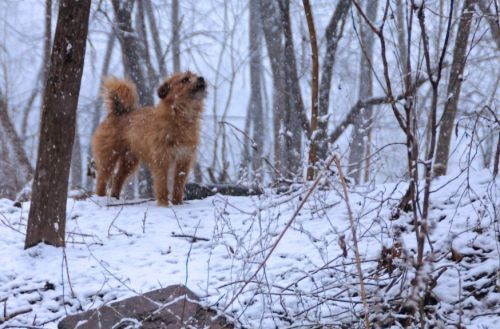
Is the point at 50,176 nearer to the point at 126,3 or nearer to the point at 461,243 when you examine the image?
the point at 461,243

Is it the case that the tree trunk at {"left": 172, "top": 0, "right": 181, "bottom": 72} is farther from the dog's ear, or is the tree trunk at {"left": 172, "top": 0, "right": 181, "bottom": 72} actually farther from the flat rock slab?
the flat rock slab

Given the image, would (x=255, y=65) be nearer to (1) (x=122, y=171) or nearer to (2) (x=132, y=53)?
(2) (x=132, y=53)

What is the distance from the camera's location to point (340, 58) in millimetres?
19984

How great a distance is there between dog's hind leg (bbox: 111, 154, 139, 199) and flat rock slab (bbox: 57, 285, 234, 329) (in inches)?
183

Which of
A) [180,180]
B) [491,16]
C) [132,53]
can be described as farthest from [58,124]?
[132,53]

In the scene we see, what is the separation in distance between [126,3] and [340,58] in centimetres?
1011

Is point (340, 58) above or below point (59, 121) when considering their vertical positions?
above

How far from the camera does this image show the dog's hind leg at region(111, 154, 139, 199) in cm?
877

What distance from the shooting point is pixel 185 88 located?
25.6ft

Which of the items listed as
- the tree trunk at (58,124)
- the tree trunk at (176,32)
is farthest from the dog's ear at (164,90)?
the tree trunk at (176,32)

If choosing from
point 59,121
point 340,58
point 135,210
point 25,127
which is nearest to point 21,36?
point 25,127

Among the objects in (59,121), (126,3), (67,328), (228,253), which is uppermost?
(126,3)

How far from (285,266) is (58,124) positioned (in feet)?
7.37

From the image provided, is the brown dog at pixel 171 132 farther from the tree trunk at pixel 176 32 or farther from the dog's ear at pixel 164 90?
the tree trunk at pixel 176 32
